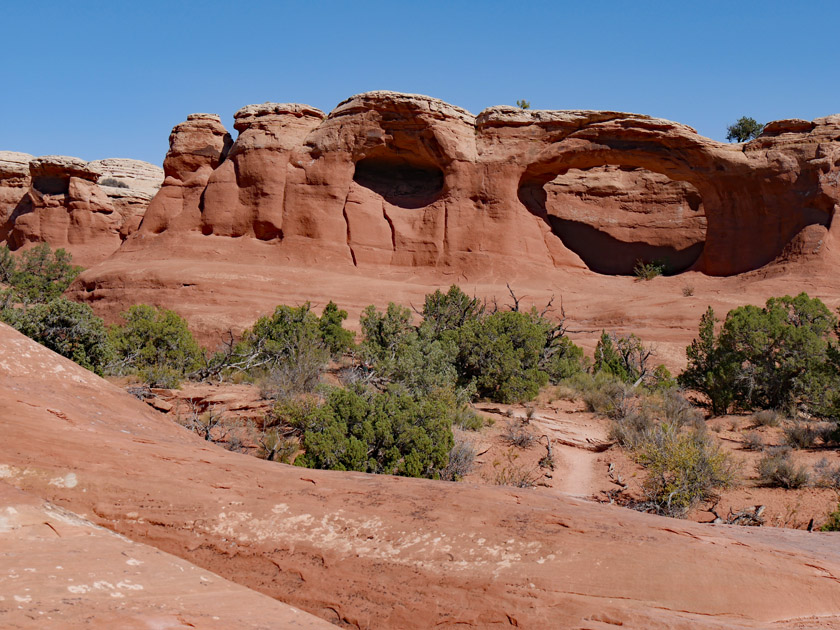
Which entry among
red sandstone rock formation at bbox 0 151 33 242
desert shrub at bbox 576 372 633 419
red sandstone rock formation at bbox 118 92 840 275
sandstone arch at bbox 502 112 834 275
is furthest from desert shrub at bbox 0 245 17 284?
desert shrub at bbox 576 372 633 419

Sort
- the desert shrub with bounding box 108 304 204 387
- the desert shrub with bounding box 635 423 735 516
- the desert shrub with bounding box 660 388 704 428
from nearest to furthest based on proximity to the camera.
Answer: the desert shrub with bounding box 635 423 735 516 < the desert shrub with bounding box 660 388 704 428 < the desert shrub with bounding box 108 304 204 387

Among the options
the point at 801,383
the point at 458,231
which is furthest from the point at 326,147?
the point at 801,383

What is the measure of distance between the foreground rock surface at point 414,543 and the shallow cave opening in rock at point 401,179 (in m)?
27.0

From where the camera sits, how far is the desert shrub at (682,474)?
27.3 feet

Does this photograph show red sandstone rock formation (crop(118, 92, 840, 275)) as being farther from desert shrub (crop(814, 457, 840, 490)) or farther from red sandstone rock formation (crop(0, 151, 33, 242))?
desert shrub (crop(814, 457, 840, 490))

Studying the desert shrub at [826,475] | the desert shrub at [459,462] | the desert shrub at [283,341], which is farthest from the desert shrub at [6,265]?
the desert shrub at [826,475]

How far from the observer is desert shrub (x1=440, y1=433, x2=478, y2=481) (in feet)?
29.4

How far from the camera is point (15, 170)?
134ft

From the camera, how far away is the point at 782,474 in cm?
916

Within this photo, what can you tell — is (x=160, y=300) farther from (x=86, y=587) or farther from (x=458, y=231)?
(x=86, y=587)

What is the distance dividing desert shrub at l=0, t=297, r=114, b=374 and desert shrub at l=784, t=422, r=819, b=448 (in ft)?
37.8

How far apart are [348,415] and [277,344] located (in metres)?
6.85

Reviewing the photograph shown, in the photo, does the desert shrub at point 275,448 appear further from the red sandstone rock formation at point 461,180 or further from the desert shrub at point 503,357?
the red sandstone rock formation at point 461,180

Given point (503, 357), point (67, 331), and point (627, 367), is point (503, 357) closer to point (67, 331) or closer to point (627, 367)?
point (627, 367)
